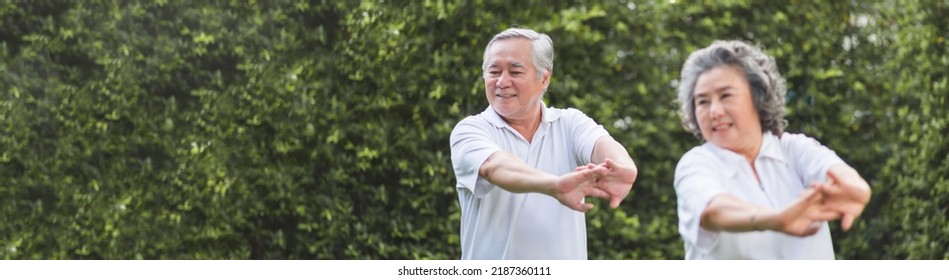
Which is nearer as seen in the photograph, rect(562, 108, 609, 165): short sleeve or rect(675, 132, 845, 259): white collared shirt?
rect(675, 132, 845, 259): white collared shirt

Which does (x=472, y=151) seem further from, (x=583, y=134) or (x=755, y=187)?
(x=755, y=187)

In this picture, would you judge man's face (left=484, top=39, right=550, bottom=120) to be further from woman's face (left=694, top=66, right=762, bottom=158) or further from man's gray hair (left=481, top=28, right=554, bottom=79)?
woman's face (left=694, top=66, right=762, bottom=158)

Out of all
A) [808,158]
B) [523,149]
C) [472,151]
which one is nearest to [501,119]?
[523,149]

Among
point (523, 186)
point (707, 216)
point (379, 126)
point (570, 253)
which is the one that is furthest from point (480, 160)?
point (379, 126)

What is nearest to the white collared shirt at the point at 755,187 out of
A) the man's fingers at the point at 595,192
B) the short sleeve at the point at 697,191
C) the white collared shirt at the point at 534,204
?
the short sleeve at the point at 697,191

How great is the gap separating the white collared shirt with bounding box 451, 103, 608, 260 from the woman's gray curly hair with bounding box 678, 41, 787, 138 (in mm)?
576

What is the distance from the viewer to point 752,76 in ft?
8.02

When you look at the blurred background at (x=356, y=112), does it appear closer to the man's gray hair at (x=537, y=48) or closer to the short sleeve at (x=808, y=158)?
the man's gray hair at (x=537, y=48)

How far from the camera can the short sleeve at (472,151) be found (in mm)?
2898

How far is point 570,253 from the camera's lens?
3129 millimetres

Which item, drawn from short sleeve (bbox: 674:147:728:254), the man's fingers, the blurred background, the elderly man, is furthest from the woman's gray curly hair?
the blurred background

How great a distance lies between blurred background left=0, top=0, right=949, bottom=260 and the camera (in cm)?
492

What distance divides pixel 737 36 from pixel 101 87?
9.76 ft

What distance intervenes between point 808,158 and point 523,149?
2.87ft
